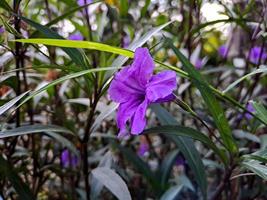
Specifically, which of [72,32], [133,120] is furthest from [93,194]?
[72,32]

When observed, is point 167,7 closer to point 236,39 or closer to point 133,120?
point 236,39

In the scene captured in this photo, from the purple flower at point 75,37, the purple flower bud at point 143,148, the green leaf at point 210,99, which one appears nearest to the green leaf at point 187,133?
the green leaf at point 210,99

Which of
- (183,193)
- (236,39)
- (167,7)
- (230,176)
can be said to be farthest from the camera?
(236,39)

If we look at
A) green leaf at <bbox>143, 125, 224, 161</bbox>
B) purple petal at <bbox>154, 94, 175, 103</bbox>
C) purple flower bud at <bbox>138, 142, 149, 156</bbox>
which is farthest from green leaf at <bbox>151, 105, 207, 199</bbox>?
purple flower bud at <bbox>138, 142, 149, 156</bbox>

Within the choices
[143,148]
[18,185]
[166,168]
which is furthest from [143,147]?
[18,185]

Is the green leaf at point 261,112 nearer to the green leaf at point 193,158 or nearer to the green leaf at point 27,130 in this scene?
the green leaf at point 193,158

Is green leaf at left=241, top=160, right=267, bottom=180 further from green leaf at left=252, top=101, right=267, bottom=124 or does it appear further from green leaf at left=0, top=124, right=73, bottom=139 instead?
green leaf at left=0, top=124, right=73, bottom=139
